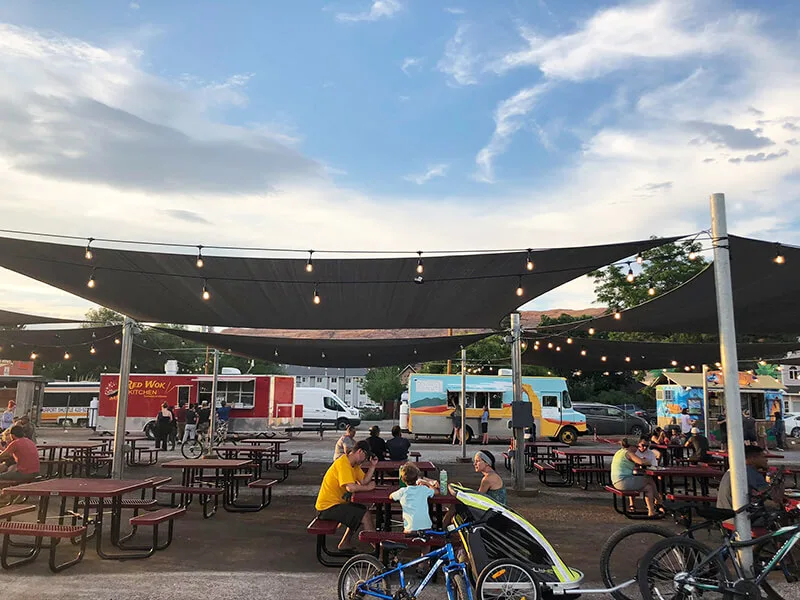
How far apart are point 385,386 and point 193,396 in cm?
2864

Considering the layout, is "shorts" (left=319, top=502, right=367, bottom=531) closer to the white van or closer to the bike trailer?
the bike trailer

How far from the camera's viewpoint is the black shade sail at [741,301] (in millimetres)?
7938

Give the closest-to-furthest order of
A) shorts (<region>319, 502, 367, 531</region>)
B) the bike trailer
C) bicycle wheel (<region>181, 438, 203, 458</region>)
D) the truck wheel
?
the bike trailer
shorts (<region>319, 502, 367, 531</region>)
bicycle wheel (<region>181, 438, 203, 458</region>)
the truck wheel

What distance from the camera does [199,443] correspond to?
51.9 ft

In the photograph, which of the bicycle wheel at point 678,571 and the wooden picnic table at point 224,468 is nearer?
the bicycle wheel at point 678,571

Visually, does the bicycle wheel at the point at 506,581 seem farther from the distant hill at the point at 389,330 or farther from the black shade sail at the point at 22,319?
the black shade sail at the point at 22,319

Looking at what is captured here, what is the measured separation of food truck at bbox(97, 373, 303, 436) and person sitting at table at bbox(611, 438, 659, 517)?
1705 cm

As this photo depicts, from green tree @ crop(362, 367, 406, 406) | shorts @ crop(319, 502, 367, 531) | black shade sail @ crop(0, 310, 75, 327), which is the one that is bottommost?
shorts @ crop(319, 502, 367, 531)

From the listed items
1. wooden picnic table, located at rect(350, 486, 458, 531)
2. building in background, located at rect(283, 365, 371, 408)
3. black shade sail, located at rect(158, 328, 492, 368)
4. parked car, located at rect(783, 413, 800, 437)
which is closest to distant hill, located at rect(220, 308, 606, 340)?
black shade sail, located at rect(158, 328, 492, 368)

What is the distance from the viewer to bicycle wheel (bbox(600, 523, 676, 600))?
450 cm

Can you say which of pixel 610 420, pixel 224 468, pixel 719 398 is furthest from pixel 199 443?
pixel 719 398

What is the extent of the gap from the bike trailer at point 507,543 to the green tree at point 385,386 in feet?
148

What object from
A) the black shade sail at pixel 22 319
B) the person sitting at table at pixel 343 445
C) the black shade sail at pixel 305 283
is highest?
the black shade sail at pixel 305 283

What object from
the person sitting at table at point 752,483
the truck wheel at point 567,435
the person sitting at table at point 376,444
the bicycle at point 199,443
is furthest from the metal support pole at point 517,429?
the truck wheel at point 567,435
